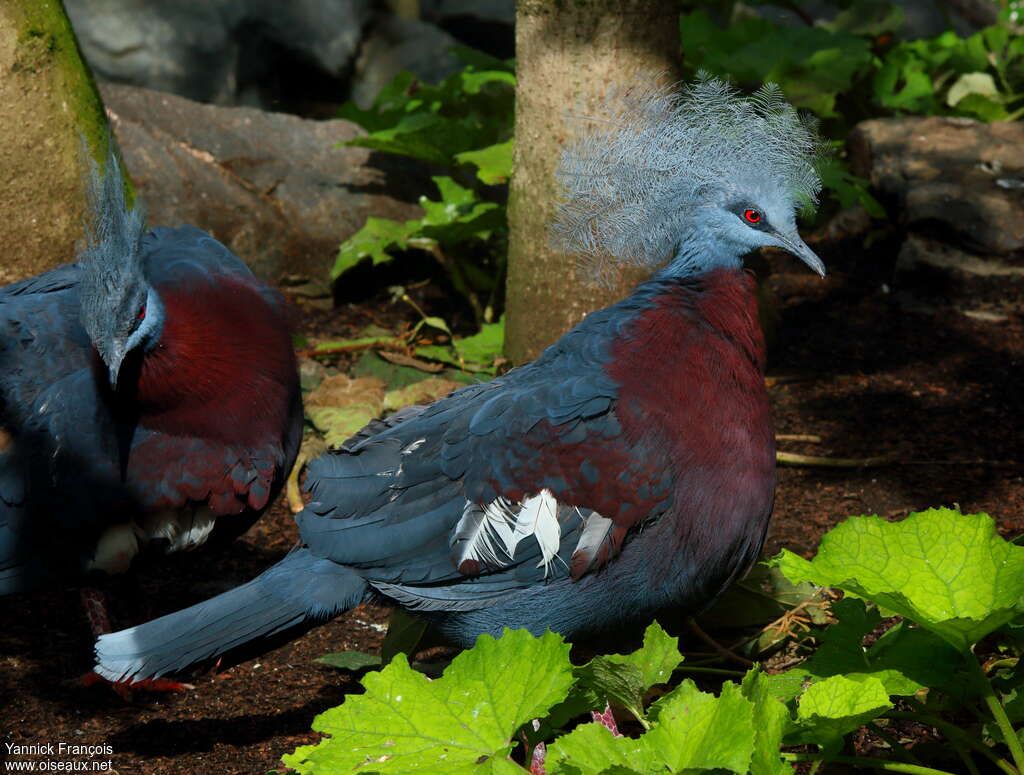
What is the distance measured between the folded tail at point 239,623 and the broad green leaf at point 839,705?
104 cm

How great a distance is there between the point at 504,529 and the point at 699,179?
90 cm

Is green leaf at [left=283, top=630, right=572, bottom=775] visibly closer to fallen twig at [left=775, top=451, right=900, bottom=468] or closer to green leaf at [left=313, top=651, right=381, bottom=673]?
green leaf at [left=313, top=651, right=381, bottom=673]

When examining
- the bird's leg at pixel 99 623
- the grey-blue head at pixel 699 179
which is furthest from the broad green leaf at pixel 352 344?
the grey-blue head at pixel 699 179

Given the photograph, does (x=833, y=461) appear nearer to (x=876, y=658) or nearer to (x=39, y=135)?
(x=876, y=658)

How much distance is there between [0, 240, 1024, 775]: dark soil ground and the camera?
263 centimetres

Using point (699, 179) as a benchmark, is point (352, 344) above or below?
below

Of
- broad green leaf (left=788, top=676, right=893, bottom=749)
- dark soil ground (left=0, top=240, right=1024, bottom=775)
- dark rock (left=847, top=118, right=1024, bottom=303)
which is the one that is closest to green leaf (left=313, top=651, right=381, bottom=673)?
dark soil ground (left=0, top=240, right=1024, bottom=775)

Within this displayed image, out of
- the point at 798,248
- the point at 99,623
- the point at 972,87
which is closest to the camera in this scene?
the point at 798,248

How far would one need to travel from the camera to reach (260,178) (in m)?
5.25

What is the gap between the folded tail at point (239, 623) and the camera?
235 cm

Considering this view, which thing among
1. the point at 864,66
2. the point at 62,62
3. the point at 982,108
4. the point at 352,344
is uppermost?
the point at 62,62

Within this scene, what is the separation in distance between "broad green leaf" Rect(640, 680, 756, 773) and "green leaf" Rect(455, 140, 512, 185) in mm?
2832

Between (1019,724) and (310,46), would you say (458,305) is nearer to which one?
(1019,724)

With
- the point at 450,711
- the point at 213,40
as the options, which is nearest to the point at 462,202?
the point at 450,711
